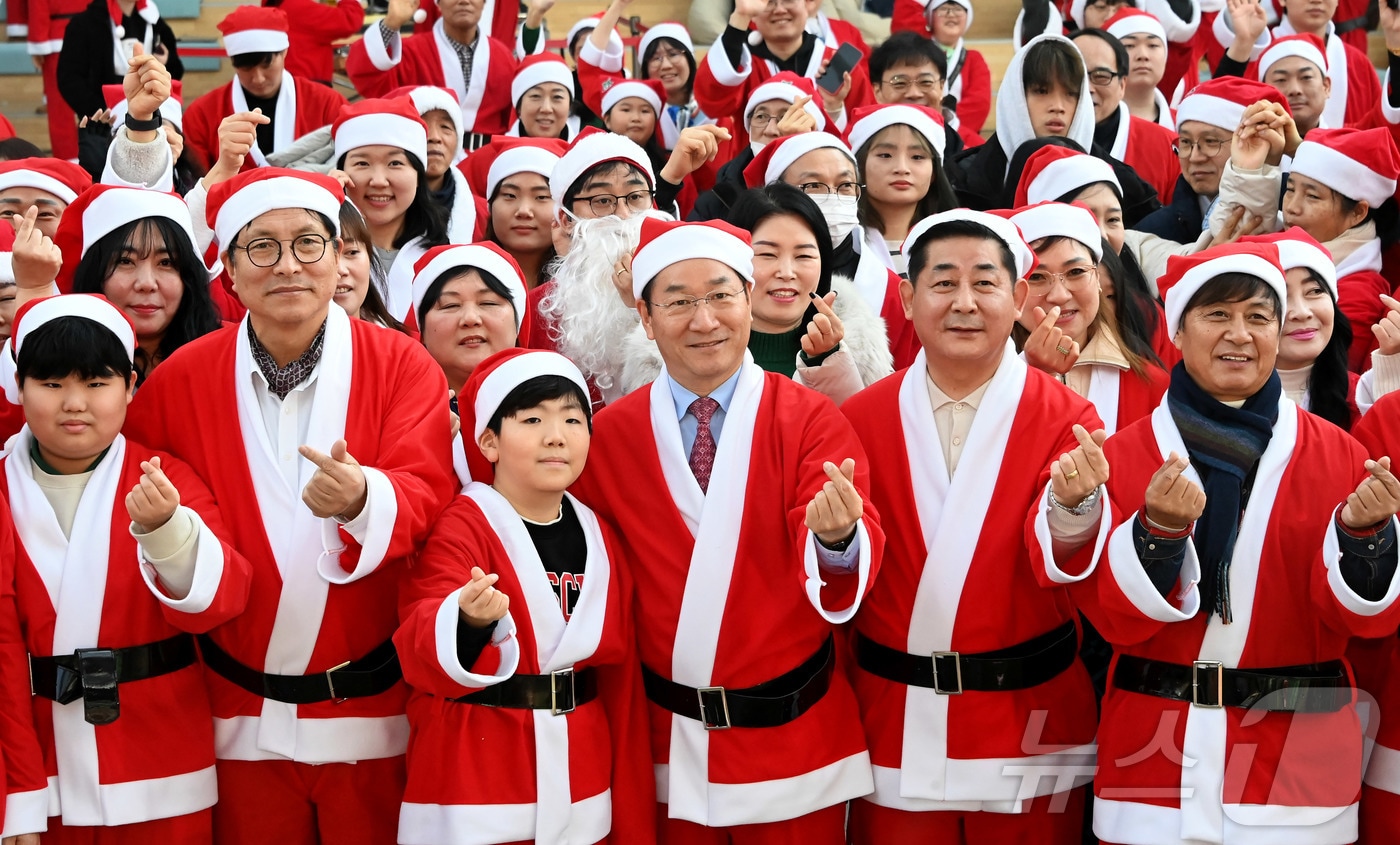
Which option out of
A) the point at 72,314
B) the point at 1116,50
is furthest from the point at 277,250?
the point at 1116,50

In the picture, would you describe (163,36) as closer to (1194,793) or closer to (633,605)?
(633,605)

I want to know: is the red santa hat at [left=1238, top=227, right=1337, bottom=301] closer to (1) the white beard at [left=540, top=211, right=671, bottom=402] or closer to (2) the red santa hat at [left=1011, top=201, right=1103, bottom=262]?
(2) the red santa hat at [left=1011, top=201, right=1103, bottom=262]

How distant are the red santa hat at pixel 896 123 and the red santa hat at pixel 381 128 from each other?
1.59 meters

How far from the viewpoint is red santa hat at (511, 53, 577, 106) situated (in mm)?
7512

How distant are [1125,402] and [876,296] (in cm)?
102

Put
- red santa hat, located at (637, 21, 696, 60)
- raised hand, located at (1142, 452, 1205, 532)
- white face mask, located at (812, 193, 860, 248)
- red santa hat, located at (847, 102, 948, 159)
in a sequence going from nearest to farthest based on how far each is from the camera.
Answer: raised hand, located at (1142, 452, 1205, 532) < white face mask, located at (812, 193, 860, 248) < red santa hat, located at (847, 102, 948, 159) < red santa hat, located at (637, 21, 696, 60)

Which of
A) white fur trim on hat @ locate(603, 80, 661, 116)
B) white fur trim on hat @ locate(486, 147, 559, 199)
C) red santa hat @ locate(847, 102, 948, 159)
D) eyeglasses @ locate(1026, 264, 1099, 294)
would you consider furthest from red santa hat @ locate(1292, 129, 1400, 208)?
white fur trim on hat @ locate(603, 80, 661, 116)

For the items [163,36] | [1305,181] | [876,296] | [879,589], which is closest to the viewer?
[879,589]

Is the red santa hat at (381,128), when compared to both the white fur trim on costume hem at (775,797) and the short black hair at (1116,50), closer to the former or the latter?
the white fur trim on costume hem at (775,797)

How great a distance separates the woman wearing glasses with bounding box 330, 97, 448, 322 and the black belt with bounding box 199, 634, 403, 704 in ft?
6.57

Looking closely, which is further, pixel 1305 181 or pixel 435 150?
pixel 435 150

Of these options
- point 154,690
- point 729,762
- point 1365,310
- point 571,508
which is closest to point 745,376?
point 571,508

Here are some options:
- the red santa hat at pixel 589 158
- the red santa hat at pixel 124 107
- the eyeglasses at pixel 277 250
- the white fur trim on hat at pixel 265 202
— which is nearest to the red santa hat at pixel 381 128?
the red santa hat at pixel 589 158

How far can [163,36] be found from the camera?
888 cm
